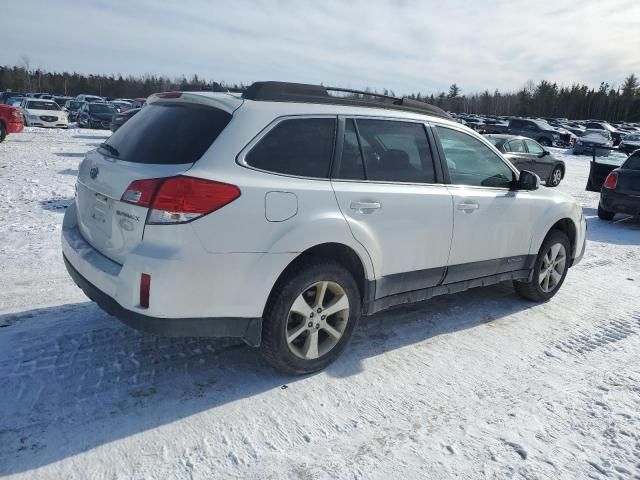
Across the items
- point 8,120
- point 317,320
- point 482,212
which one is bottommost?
point 317,320

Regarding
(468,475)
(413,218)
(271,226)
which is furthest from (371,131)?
(468,475)

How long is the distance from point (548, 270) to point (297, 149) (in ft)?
10.6

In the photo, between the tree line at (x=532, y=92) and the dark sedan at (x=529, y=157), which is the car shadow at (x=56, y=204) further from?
the tree line at (x=532, y=92)

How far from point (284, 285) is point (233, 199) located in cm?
64

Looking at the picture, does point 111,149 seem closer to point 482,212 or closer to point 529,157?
point 482,212

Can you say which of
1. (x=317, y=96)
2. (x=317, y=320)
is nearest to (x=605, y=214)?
(x=317, y=96)

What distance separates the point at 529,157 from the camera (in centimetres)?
1470

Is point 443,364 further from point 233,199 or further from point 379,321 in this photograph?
point 233,199

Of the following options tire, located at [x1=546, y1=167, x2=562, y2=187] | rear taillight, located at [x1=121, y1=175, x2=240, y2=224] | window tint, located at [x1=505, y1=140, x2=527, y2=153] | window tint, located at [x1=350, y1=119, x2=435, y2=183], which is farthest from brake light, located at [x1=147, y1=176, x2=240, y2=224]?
tire, located at [x1=546, y1=167, x2=562, y2=187]

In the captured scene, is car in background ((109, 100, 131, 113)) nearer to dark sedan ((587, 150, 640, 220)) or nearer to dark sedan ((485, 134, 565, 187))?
dark sedan ((485, 134, 565, 187))

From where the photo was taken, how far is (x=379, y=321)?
14.7ft

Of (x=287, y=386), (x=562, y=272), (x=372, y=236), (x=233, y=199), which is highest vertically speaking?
(x=233, y=199)

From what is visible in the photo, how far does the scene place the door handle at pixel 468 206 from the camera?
4.13 m

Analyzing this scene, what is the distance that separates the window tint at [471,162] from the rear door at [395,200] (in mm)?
244
